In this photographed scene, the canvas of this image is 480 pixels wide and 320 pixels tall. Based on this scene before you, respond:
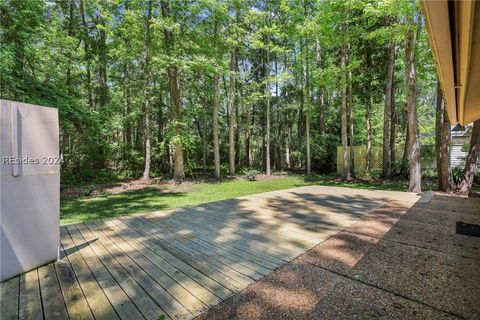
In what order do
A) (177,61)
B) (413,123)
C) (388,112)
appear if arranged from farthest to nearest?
(388,112)
(177,61)
(413,123)

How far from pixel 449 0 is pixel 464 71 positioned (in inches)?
37.5

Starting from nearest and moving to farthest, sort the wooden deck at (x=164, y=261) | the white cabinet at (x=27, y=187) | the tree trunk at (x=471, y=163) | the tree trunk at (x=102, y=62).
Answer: the wooden deck at (x=164, y=261), the white cabinet at (x=27, y=187), the tree trunk at (x=471, y=163), the tree trunk at (x=102, y=62)

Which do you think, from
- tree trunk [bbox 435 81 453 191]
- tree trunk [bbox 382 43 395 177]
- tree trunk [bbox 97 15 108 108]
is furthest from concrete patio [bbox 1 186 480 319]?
tree trunk [bbox 97 15 108 108]

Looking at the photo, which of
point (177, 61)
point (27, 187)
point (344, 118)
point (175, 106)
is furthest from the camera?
point (175, 106)

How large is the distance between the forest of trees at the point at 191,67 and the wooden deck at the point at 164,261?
477 cm

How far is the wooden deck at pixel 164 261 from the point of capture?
187 centimetres

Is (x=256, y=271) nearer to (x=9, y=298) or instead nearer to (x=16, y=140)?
(x=9, y=298)

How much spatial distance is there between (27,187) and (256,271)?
94.0 inches

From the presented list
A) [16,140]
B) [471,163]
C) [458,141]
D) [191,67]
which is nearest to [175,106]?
[191,67]

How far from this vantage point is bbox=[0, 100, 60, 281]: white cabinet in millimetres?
2186

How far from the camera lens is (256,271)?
2426mm

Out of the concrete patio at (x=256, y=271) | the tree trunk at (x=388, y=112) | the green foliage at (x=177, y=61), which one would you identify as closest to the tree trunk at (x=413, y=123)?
the green foliage at (x=177, y=61)

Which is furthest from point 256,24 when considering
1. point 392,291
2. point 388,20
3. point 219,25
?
point 392,291

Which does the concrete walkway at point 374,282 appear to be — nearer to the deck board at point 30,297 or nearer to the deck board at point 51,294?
the deck board at point 51,294
